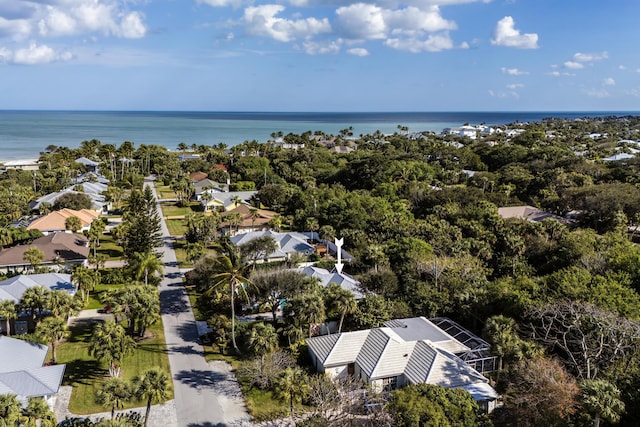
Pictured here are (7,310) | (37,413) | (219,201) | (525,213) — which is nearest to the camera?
(37,413)

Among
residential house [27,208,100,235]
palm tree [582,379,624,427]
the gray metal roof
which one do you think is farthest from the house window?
residential house [27,208,100,235]

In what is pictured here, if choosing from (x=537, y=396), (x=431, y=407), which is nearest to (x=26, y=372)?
(x=431, y=407)

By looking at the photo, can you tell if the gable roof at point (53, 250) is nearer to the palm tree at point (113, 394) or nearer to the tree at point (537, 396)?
the palm tree at point (113, 394)

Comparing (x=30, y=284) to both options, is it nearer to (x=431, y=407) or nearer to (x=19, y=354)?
(x=19, y=354)

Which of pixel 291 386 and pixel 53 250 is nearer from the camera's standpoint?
pixel 291 386

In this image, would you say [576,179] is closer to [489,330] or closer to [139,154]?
[489,330]

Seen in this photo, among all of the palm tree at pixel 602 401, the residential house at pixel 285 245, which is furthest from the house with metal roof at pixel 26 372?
the palm tree at pixel 602 401

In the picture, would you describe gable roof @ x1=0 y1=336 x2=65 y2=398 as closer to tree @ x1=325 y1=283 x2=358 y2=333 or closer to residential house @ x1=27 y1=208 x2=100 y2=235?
tree @ x1=325 y1=283 x2=358 y2=333
